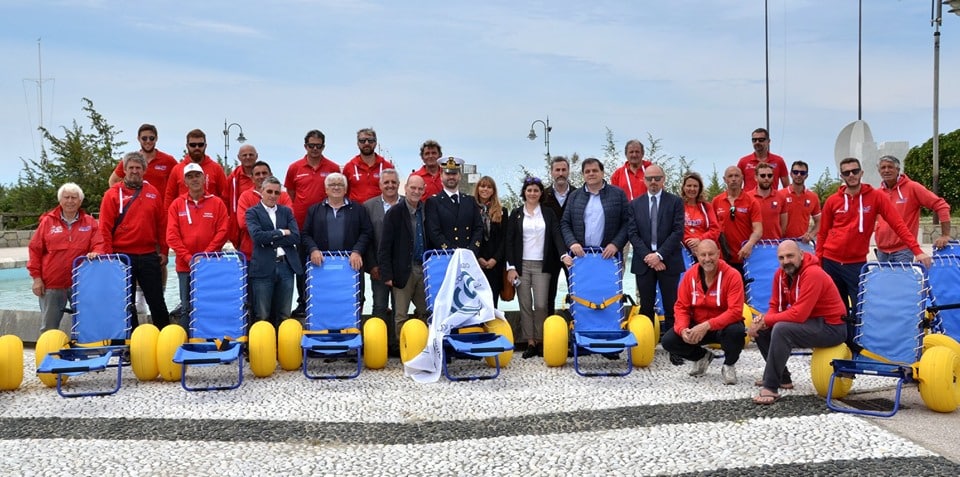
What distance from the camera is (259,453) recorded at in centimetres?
454

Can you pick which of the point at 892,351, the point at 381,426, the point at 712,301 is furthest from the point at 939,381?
the point at 381,426

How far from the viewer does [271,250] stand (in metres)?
6.93

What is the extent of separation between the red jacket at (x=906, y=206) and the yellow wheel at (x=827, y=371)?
2.25 meters

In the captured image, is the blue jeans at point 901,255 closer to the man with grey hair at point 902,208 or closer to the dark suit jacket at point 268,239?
the man with grey hair at point 902,208

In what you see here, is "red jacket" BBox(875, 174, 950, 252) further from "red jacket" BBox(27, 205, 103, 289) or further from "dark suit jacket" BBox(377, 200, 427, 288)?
"red jacket" BBox(27, 205, 103, 289)

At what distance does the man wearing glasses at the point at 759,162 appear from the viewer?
8773mm

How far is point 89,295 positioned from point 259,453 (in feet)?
10.6

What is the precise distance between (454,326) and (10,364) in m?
3.65

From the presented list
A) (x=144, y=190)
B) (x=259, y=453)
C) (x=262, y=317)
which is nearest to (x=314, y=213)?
(x=262, y=317)

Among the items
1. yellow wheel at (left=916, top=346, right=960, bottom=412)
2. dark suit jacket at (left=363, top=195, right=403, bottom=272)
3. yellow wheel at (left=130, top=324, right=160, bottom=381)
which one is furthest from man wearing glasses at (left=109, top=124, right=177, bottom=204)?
yellow wheel at (left=916, top=346, right=960, bottom=412)

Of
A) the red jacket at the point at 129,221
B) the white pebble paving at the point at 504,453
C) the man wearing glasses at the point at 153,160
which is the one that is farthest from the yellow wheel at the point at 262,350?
the man wearing glasses at the point at 153,160

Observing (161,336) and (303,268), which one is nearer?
(161,336)

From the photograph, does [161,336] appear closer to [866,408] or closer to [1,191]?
[866,408]

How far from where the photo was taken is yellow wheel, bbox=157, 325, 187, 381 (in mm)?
6266
